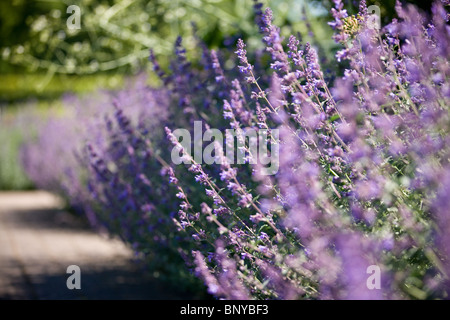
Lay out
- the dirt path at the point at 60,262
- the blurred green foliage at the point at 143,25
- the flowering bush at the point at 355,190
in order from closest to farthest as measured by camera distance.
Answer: the flowering bush at the point at 355,190, the dirt path at the point at 60,262, the blurred green foliage at the point at 143,25

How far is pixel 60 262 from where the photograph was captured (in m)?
4.75

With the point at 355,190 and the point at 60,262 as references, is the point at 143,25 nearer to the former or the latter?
the point at 60,262

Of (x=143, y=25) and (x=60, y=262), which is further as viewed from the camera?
(x=143, y=25)

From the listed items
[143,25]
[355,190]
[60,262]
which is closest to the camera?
[355,190]

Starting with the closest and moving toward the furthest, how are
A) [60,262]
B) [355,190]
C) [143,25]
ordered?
[355,190], [60,262], [143,25]

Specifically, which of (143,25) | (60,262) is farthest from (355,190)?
(143,25)

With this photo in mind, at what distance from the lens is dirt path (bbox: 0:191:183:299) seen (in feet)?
12.3

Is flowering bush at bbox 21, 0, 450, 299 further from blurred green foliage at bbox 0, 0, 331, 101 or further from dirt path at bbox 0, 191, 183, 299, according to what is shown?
blurred green foliage at bbox 0, 0, 331, 101

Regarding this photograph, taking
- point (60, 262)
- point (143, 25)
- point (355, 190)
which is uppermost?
point (143, 25)

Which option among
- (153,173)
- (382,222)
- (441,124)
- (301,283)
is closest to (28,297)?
(153,173)

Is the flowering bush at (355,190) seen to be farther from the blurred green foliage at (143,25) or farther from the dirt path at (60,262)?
the blurred green foliage at (143,25)

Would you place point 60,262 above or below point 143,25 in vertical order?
below

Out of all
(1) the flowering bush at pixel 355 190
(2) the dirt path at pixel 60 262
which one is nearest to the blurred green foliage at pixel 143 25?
(2) the dirt path at pixel 60 262

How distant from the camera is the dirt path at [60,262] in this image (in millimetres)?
3760
